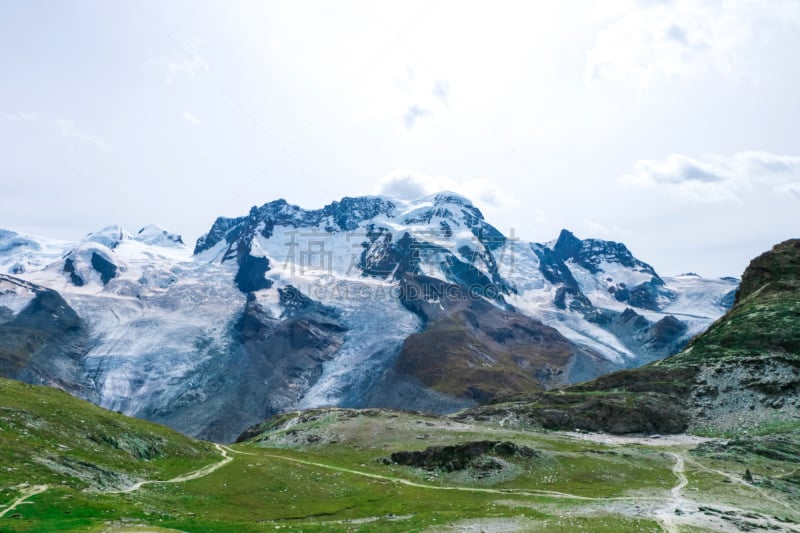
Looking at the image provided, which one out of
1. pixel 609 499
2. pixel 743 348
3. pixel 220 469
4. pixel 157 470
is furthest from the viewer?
pixel 743 348

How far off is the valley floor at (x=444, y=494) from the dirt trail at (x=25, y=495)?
0.42 feet

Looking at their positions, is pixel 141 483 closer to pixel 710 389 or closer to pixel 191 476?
pixel 191 476

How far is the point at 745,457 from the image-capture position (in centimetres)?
7956

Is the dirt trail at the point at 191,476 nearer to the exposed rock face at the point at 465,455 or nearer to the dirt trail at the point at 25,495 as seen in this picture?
the dirt trail at the point at 25,495

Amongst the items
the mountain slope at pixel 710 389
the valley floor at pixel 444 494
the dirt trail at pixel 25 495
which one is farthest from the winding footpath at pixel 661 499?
the mountain slope at pixel 710 389

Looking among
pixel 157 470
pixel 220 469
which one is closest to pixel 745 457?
pixel 220 469

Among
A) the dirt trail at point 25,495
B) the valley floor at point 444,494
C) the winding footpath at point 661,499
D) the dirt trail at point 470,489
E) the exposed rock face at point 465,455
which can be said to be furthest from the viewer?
the exposed rock face at point 465,455

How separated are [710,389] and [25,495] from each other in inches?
4896

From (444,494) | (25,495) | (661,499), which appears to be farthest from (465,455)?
(25,495)

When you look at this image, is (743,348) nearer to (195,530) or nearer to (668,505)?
(668,505)

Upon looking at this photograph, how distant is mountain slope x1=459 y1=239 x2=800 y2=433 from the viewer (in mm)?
112125

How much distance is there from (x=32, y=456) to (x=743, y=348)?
139 m

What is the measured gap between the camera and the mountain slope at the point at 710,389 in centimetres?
11212

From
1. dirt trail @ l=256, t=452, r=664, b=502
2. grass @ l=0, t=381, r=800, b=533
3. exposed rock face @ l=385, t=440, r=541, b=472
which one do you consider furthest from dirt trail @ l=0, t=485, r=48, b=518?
exposed rock face @ l=385, t=440, r=541, b=472
